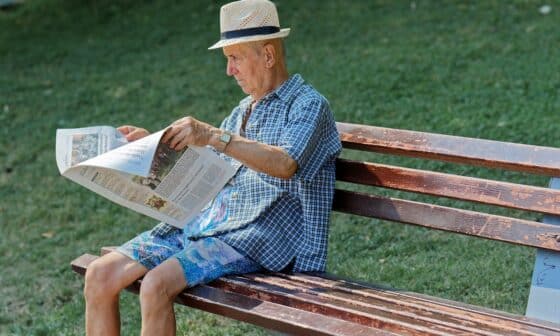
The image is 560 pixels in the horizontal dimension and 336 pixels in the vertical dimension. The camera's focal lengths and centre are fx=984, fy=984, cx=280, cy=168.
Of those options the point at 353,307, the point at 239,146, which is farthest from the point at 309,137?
the point at 353,307

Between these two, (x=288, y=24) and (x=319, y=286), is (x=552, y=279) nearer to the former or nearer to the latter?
(x=319, y=286)

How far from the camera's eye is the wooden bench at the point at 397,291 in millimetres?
2930

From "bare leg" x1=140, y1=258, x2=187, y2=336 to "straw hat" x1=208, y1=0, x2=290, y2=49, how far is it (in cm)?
82

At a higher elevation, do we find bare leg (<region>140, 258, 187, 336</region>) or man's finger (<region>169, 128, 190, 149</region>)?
man's finger (<region>169, 128, 190, 149</region>)

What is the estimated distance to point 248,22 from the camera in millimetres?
3393

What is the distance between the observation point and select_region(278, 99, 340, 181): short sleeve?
10.7 feet

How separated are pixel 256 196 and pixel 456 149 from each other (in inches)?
28.1

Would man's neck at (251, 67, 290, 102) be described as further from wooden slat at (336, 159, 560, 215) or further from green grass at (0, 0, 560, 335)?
green grass at (0, 0, 560, 335)

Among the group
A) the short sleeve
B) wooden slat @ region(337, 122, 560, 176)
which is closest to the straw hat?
the short sleeve

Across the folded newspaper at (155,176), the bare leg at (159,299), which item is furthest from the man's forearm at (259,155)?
the bare leg at (159,299)

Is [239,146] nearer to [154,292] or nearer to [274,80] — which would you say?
[274,80]

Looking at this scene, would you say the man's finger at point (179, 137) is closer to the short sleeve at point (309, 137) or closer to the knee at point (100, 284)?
the short sleeve at point (309, 137)

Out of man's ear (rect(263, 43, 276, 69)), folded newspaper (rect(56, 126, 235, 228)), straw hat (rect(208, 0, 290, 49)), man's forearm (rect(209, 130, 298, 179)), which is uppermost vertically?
straw hat (rect(208, 0, 290, 49))

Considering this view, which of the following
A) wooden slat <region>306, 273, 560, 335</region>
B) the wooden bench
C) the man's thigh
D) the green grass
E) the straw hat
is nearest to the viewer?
the wooden bench
